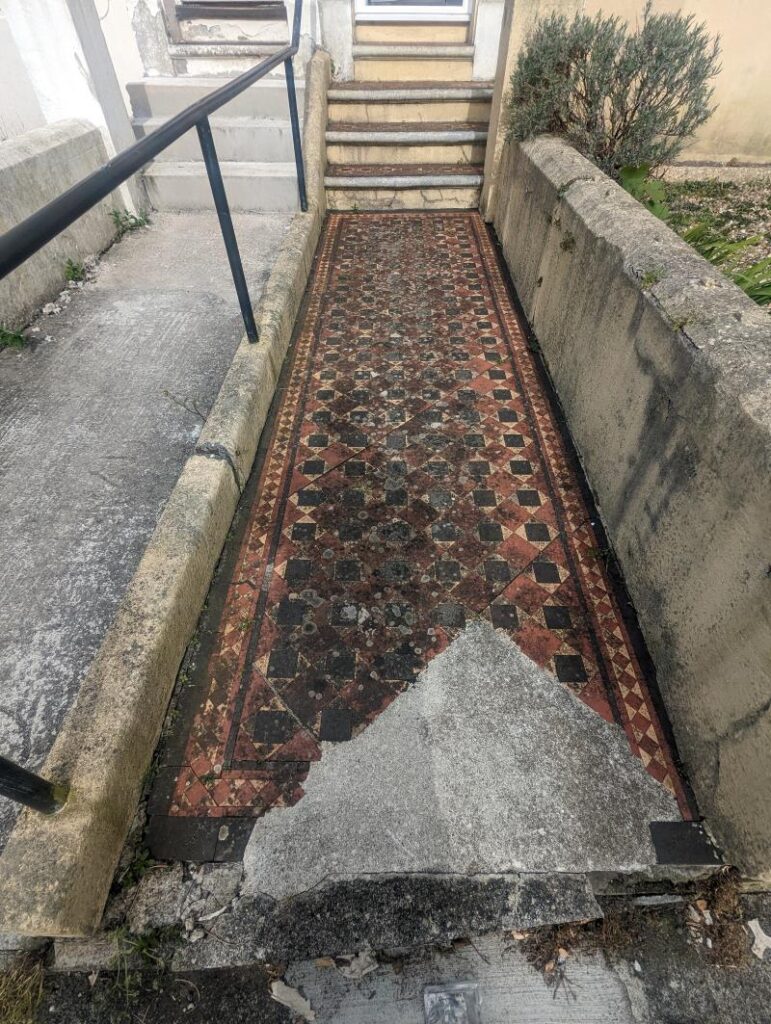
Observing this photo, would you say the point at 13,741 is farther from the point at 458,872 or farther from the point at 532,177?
the point at 532,177

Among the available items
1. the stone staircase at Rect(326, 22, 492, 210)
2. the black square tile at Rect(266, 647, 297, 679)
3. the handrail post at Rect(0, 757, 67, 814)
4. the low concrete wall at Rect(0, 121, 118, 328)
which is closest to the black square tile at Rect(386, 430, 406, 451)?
the black square tile at Rect(266, 647, 297, 679)

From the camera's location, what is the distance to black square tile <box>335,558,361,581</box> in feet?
8.15

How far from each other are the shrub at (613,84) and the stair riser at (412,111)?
2244 millimetres

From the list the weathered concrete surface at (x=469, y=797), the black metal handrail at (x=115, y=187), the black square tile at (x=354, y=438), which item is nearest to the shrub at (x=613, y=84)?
the black metal handrail at (x=115, y=187)

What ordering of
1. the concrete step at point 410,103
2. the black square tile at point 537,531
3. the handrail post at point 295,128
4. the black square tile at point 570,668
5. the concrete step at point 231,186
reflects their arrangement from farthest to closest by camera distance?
the concrete step at point 410,103 → the concrete step at point 231,186 → the handrail post at point 295,128 → the black square tile at point 537,531 → the black square tile at point 570,668

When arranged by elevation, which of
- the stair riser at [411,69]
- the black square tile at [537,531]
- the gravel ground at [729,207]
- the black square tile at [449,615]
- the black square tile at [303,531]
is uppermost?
the stair riser at [411,69]

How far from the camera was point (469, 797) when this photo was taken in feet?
6.01

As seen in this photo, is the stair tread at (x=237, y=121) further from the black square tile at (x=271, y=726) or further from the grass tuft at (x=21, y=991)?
the grass tuft at (x=21, y=991)

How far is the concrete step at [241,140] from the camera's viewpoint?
5.88m

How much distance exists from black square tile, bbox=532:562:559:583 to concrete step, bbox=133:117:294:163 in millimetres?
5861

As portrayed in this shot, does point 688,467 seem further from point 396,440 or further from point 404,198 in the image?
point 404,198

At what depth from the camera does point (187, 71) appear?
6988 millimetres

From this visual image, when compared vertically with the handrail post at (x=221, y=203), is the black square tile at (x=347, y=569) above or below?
below

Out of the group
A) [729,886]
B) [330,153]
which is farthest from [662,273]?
[330,153]
